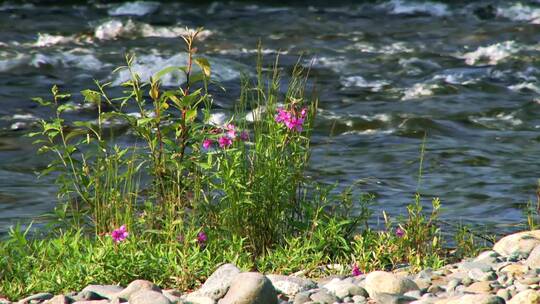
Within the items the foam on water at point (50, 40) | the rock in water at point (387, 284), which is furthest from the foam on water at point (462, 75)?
the rock in water at point (387, 284)

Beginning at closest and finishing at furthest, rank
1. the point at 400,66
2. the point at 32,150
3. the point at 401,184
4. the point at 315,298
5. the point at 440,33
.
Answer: the point at 315,298 < the point at 401,184 < the point at 32,150 < the point at 400,66 < the point at 440,33

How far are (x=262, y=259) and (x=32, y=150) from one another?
4.49m

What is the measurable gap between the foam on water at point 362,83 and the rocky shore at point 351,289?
677cm

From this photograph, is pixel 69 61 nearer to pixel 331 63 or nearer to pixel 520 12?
pixel 331 63

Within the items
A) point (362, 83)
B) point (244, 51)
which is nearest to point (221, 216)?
point (362, 83)

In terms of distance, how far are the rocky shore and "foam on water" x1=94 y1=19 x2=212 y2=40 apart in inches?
410

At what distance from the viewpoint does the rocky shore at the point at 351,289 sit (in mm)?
3918

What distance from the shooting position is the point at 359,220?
4.92m

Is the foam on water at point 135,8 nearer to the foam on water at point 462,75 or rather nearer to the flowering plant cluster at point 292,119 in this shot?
the foam on water at point 462,75

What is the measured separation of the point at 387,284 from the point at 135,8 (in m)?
13.5

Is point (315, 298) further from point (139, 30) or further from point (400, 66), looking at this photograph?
point (139, 30)

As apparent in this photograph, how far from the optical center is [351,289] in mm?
4219

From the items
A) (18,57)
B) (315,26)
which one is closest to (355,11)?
(315,26)

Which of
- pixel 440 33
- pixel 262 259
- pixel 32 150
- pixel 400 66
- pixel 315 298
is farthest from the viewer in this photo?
pixel 440 33
